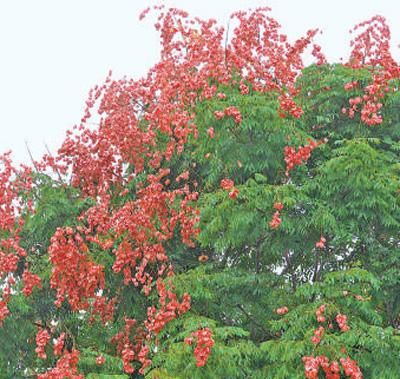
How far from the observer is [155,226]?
47.7 feet

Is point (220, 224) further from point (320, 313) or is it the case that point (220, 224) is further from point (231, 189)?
point (320, 313)

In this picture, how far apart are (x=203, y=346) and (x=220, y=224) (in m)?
2.07

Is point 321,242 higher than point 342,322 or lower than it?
higher

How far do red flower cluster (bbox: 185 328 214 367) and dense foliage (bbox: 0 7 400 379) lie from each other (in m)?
0.02

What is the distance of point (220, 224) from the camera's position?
1273cm

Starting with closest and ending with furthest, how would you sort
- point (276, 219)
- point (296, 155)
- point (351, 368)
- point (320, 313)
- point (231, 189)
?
point (351, 368), point (320, 313), point (276, 219), point (231, 189), point (296, 155)

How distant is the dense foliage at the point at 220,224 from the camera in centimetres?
1195

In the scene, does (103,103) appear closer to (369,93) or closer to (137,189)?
(137,189)

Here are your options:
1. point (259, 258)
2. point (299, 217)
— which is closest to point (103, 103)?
point (259, 258)

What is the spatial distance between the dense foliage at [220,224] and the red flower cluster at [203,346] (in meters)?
0.02

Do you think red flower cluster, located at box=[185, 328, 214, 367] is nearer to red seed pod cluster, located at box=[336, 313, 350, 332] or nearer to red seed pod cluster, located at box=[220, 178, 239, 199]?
red seed pod cluster, located at box=[336, 313, 350, 332]

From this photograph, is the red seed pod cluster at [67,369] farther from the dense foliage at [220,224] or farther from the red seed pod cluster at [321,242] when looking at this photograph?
the red seed pod cluster at [321,242]

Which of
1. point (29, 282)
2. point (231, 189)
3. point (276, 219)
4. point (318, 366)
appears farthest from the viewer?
point (29, 282)

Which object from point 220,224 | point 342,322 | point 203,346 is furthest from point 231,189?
point 342,322
